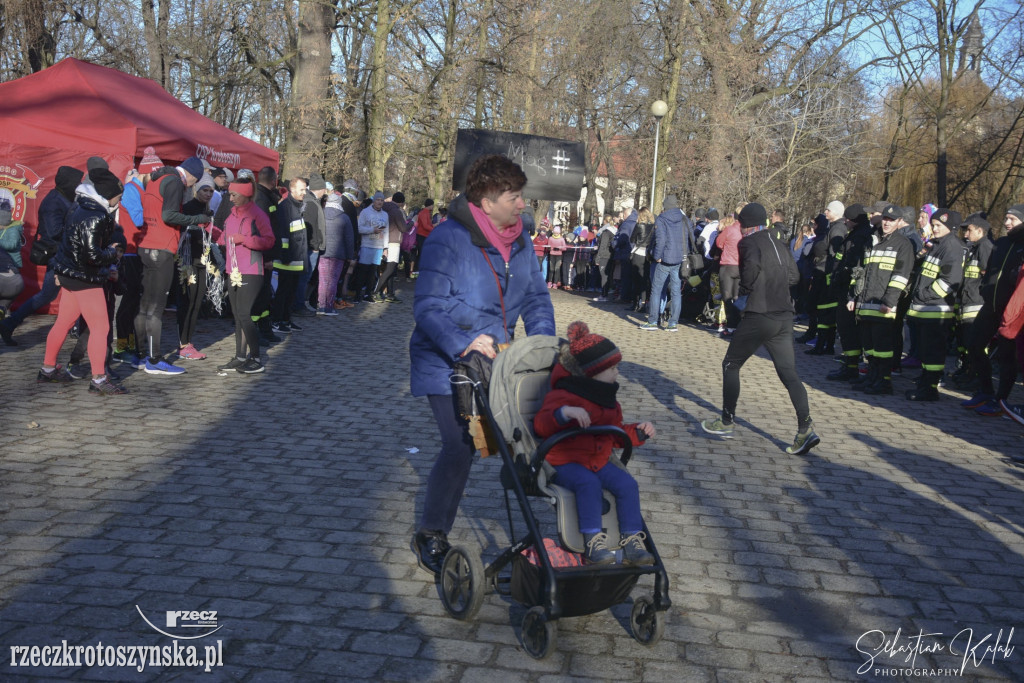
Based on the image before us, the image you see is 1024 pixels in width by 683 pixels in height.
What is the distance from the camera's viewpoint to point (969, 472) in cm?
721

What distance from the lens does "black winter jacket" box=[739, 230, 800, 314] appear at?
7.57 m

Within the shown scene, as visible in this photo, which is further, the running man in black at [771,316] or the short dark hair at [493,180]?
the running man in black at [771,316]

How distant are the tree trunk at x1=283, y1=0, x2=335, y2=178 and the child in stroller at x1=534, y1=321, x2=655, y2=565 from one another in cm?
1824

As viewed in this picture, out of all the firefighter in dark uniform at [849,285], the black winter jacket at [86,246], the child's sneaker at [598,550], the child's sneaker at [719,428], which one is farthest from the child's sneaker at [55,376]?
the firefighter in dark uniform at [849,285]

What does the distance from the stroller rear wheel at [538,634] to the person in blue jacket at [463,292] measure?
28.8 inches

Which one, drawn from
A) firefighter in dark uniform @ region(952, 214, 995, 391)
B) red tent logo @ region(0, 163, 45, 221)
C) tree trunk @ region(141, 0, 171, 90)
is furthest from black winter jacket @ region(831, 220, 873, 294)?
tree trunk @ region(141, 0, 171, 90)

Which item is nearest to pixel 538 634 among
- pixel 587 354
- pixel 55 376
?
pixel 587 354

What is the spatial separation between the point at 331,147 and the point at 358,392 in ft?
47.1

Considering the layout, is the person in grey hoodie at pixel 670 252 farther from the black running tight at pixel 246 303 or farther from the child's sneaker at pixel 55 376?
the child's sneaker at pixel 55 376

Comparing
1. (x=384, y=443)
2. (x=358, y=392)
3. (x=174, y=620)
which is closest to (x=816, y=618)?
(x=174, y=620)

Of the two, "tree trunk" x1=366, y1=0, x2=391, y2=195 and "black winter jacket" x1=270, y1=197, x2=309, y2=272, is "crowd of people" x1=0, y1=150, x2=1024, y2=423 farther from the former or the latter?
"tree trunk" x1=366, y1=0, x2=391, y2=195

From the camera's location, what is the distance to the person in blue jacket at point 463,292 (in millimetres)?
4180

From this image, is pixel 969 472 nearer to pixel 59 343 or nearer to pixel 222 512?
pixel 222 512

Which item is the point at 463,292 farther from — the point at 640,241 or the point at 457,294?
the point at 640,241
